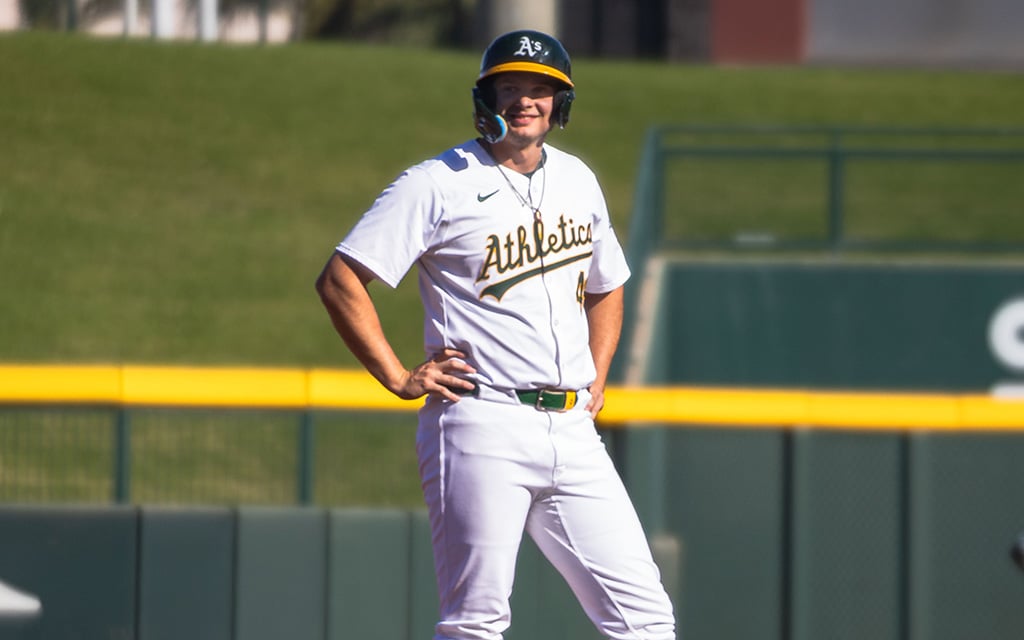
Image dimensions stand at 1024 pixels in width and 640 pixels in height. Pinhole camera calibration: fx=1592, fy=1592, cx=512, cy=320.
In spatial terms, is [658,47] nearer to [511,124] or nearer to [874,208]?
[874,208]

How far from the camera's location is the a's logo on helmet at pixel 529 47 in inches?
A: 173

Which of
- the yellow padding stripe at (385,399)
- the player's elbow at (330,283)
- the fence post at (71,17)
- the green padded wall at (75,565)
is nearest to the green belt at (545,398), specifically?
the player's elbow at (330,283)

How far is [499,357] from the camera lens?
14.4ft

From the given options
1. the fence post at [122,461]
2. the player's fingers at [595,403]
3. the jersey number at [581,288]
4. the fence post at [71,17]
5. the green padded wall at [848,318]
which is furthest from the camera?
the fence post at [71,17]

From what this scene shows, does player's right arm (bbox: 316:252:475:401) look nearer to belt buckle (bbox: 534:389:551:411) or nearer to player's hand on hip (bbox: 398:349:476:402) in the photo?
player's hand on hip (bbox: 398:349:476:402)

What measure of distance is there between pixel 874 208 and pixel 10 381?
1085 cm

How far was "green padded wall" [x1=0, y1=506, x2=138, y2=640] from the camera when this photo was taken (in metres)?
6.16

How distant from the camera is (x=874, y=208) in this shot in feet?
51.1

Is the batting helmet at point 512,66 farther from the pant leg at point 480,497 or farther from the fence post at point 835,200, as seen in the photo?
the fence post at point 835,200

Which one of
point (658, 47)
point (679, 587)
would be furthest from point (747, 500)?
point (658, 47)

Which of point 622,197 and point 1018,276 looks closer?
point 1018,276

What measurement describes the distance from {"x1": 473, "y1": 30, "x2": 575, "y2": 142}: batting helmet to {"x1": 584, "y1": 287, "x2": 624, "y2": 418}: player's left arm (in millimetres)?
668

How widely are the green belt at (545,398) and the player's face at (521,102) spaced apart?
702mm

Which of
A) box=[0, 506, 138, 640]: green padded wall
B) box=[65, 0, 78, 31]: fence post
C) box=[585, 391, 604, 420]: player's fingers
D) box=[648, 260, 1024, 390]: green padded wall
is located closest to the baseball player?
box=[585, 391, 604, 420]: player's fingers
